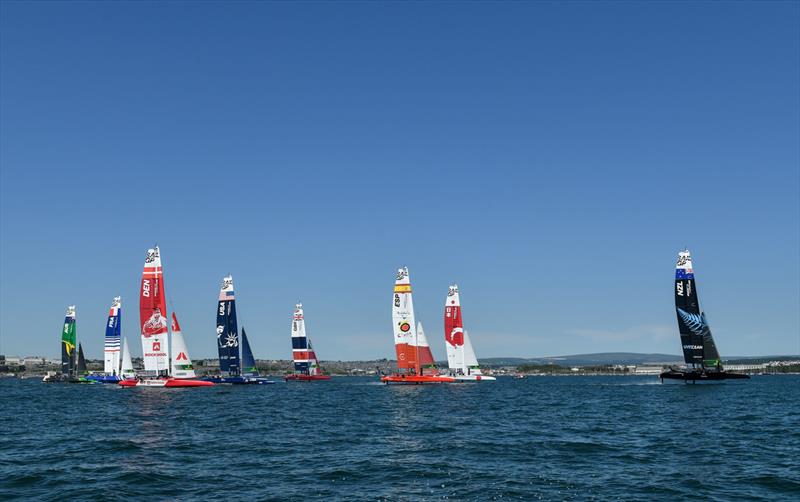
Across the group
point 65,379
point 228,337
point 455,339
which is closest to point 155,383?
point 228,337

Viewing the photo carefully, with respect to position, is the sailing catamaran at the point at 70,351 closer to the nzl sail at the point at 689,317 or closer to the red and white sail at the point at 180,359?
the red and white sail at the point at 180,359

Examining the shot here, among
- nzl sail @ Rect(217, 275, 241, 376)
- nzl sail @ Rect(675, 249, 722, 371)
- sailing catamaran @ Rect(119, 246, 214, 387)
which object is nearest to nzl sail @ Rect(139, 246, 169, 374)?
sailing catamaran @ Rect(119, 246, 214, 387)

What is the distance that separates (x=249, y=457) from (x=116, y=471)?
6170mm

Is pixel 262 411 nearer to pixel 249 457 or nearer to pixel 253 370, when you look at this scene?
pixel 249 457

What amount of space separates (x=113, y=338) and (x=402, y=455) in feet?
422

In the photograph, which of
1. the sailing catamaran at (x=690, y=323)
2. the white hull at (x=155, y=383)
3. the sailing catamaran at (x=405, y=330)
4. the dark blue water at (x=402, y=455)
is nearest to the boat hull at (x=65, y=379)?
the white hull at (x=155, y=383)

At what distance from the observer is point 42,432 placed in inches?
1825

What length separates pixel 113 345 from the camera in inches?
5891

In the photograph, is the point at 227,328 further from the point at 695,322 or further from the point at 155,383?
the point at 695,322

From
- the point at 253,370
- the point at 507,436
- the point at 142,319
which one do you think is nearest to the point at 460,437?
the point at 507,436

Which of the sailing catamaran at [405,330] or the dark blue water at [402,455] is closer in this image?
the dark blue water at [402,455]

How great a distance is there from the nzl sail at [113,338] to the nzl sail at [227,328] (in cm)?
2903

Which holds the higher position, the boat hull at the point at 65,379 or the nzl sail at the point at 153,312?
the nzl sail at the point at 153,312

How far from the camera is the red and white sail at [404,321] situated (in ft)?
377
